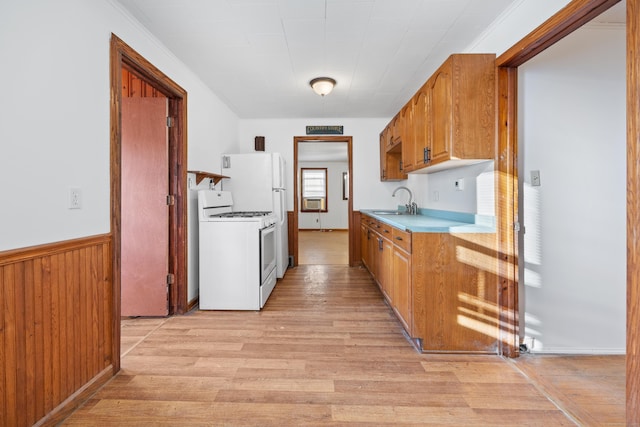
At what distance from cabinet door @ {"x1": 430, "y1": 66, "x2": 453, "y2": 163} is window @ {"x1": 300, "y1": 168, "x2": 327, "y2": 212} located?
7293 millimetres

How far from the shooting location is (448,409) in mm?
1486

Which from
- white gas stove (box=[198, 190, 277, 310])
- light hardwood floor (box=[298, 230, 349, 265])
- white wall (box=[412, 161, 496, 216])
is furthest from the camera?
light hardwood floor (box=[298, 230, 349, 265])

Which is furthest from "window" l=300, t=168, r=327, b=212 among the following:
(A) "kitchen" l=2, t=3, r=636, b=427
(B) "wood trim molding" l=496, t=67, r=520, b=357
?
(B) "wood trim molding" l=496, t=67, r=520, b=357

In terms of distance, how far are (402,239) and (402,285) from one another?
0.35m

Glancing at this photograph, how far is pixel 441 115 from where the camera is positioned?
2131 millimetres

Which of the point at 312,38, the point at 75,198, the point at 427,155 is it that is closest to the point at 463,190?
the point at 427,155

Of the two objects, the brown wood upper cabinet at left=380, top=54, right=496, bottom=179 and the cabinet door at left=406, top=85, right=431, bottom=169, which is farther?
the cabinet door at left=406, top=85, right=431, bottom=169

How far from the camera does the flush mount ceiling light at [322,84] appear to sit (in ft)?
10.2

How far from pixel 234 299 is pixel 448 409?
1954mm

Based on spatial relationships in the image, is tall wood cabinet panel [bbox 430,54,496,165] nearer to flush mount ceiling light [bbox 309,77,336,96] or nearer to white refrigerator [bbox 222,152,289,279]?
flush mount ceiling light [bbox 309,77,336,96]

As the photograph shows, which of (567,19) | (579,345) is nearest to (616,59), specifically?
(567,19)

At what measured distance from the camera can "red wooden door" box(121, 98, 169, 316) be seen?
2615mm

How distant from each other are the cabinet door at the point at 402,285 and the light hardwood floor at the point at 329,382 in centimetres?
18

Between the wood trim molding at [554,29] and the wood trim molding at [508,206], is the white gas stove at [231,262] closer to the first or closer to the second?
the wood trim molding at [508,206]
